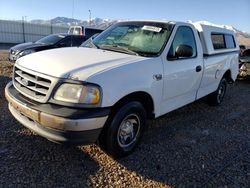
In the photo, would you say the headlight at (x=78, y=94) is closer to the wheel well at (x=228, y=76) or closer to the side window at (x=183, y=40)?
the side window at (x=183, y=40)

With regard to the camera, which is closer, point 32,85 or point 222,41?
point 32,85

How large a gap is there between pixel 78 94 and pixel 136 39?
1.71 metres

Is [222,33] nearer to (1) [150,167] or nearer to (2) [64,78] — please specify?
(1) [150,167]

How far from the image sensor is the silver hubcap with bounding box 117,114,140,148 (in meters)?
3.62

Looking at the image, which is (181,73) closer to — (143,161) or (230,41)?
(143,161)

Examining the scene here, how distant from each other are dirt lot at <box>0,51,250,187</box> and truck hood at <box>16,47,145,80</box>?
1146 mm

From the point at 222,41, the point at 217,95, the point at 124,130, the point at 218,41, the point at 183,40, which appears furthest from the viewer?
the point at 217,95

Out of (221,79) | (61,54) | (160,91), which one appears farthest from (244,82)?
(61,54)

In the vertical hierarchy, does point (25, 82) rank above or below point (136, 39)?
below

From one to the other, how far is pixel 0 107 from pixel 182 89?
3.47m

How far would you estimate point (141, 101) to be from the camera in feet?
12.6

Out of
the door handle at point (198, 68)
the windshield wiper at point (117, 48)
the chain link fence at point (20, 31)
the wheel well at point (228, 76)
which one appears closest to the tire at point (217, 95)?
the wheel well at point (228, 76)

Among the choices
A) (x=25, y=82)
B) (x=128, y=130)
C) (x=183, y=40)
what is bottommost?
(x=128, y=130)

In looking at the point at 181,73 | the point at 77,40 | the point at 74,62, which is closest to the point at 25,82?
the point at 74,62
